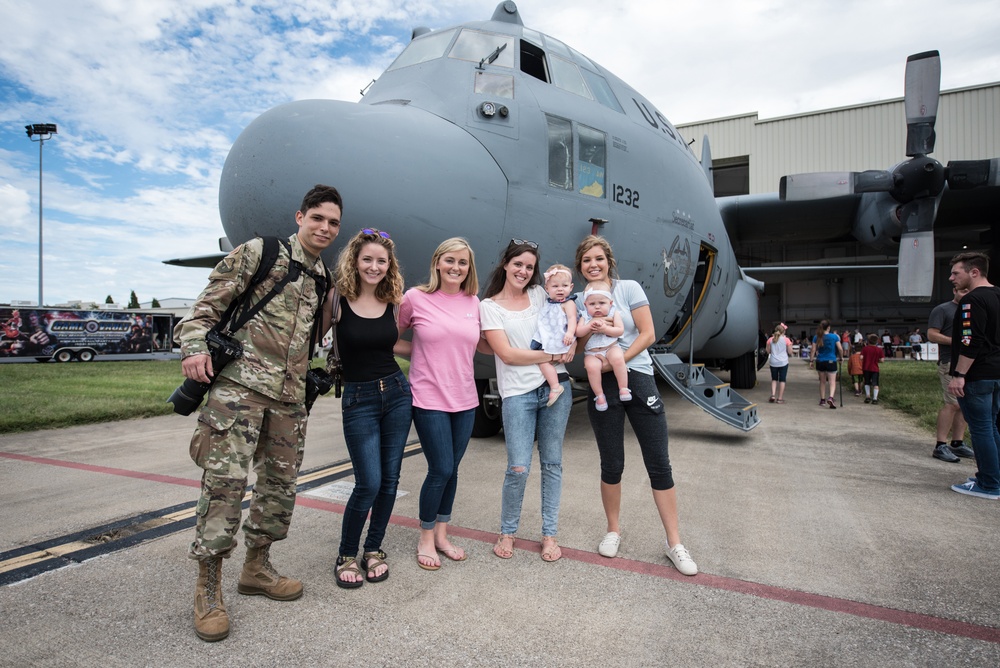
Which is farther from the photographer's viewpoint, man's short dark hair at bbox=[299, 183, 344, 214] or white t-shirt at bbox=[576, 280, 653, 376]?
white t-shirt at bbox=[576, 280, 653, 376]

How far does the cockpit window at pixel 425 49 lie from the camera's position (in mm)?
5309

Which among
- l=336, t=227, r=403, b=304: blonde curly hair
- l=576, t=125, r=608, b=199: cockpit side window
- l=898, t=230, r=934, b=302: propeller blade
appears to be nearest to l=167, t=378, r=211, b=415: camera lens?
l=336, t=227, r=403, b=304: blonde curly hair

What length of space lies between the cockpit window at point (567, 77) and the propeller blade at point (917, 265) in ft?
21.5

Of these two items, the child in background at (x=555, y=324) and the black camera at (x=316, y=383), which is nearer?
the black camera at (x=316, y=383)

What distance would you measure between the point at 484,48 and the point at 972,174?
829cm

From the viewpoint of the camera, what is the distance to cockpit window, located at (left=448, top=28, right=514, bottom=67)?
16.9ft

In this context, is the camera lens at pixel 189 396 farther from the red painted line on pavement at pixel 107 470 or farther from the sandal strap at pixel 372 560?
the red painted line on pavement at pixel 107 470

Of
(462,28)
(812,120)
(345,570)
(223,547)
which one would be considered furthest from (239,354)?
(812,120)

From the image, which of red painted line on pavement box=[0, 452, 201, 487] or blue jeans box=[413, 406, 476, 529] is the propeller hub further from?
red painted line on pavement box=[0, 452, 201, 487]

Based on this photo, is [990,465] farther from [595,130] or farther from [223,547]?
[223,547]

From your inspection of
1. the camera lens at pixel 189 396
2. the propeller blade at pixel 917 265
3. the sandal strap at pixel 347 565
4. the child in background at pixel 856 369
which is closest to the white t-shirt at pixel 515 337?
the sandal strap at pixel 347 565

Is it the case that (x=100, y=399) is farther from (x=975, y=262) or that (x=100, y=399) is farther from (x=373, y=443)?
(x=975, y=262)

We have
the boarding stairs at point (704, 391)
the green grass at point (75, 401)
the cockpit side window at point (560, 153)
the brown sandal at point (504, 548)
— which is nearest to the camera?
the brown sandal at point (504, 548)

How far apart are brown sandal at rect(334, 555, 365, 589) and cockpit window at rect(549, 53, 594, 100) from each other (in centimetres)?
443
